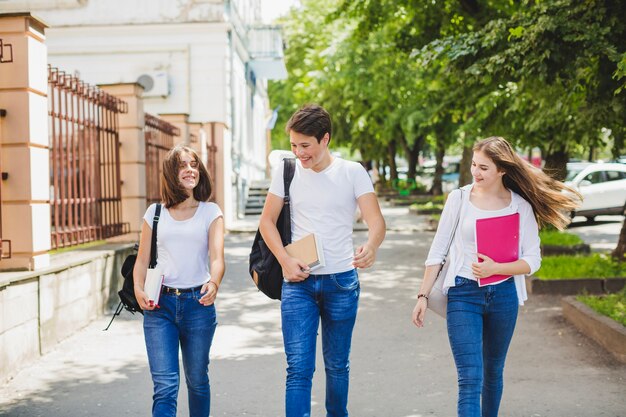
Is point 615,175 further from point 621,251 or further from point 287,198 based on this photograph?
point 287,198

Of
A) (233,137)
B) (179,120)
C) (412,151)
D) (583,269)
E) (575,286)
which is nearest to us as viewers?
(575,286)

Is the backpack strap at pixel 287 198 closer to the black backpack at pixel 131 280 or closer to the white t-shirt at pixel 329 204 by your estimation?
the white t-shirt at pixel 329 204

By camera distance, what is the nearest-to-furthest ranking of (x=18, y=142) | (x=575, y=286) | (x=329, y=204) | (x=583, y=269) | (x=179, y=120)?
(x=329, y=204) → (x=18, y=142) → (x=575, y=286) → (x=583, y=269) → (x=179, y=120)

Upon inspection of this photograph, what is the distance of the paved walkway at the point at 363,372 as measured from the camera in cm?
561

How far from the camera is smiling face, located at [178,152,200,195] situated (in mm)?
4465

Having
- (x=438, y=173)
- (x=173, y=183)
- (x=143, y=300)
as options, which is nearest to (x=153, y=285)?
(x=143, y=300)

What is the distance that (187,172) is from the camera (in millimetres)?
4477

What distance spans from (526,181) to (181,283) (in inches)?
75.9

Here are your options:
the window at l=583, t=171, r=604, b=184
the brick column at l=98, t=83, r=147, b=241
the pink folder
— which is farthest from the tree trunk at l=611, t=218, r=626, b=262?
the window at l=583, t=171, r=604, b=184

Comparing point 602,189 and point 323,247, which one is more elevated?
point 602,189

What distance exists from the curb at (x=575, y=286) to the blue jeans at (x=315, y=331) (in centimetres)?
620

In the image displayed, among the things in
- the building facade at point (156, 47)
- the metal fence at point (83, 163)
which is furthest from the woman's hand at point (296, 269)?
the building facade at point (156, 47)

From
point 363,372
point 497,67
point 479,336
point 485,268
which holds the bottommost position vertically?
point 363,372

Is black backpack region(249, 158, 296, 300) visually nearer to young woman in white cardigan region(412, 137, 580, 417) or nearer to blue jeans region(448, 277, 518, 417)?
young woman in white cardigan region(412, 137, 580, 417)
